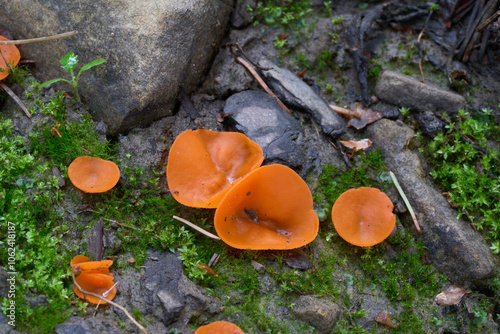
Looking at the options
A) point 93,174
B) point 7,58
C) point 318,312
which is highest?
point 7,58

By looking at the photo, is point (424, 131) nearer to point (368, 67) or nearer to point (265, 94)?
point (368, 67)

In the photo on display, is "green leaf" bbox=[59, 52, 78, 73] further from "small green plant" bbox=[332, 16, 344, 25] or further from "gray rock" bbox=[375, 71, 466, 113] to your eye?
"gray rock" bbox=[375, 71, 466, 113]

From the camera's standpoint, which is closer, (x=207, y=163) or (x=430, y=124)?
(x=207, y=163)

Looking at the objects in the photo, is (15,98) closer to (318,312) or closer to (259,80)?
(259,80)

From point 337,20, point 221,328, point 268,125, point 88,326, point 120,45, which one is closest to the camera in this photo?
point 88,326

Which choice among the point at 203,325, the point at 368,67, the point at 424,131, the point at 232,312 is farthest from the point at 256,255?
the point at 368,67

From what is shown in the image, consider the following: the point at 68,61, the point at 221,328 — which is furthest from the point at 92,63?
the point at 221,328

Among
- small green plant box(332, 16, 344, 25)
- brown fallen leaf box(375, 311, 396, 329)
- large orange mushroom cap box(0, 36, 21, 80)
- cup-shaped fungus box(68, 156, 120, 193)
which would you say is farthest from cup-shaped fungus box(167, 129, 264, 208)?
small green plant box(332, 16, 344, 25)
